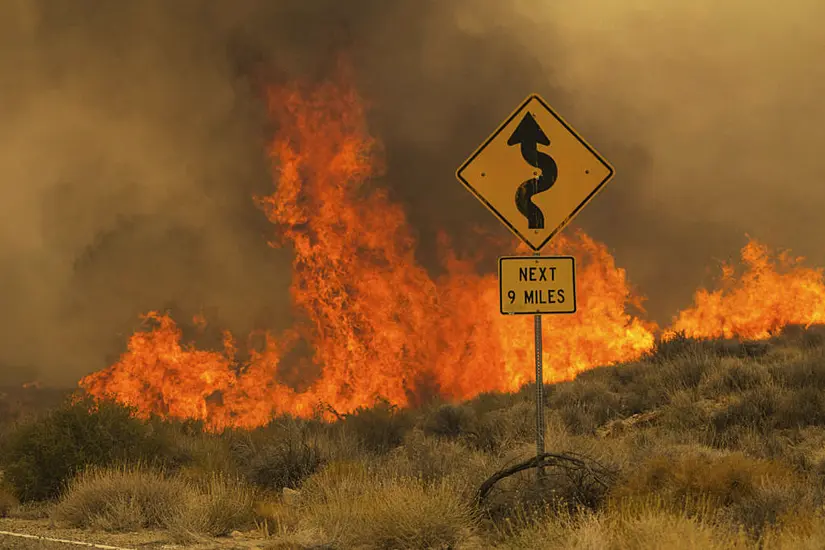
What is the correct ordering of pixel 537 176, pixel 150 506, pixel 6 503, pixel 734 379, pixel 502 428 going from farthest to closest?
pixel 734 379 < pixel 502 428 < pixel 6 503 < pixel 150 506 < pixel 537 176

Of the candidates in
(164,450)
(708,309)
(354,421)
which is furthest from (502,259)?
(708,309)

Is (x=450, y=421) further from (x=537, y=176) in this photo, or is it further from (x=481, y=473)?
(x=537, y=176)

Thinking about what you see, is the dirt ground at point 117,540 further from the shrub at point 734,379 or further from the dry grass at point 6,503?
the shrub at point 734,379

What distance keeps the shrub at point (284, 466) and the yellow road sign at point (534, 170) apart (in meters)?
7.50

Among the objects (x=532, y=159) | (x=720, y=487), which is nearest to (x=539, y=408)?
(x=720, y=487)

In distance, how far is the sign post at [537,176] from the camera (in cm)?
1012

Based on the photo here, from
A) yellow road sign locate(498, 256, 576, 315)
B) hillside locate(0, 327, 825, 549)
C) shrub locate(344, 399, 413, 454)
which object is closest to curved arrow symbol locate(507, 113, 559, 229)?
yellow road sign locate(498, 256, 576, 315)

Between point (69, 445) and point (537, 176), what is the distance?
32.7 ft

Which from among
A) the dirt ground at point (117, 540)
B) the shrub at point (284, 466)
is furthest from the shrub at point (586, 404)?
the dirt ground at point (117, 540)

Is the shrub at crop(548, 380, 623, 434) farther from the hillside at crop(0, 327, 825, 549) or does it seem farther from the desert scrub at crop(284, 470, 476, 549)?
the desert scrub at crop(284, 470, 476, 549)

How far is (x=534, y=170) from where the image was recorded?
1031 cm

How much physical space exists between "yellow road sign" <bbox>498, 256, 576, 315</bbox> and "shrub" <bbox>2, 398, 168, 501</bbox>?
871 centimetres

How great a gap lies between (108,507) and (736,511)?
8107 millimetres

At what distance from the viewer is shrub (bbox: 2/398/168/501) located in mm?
15055
